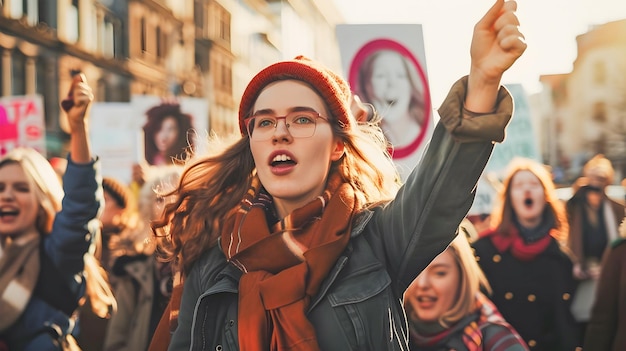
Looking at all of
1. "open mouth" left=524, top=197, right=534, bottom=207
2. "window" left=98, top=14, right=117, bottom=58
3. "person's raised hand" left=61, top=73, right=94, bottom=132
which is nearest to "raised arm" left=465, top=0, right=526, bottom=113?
"person's raised hand" left=61, top=73, right=94, bottom=132

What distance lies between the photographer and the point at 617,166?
29531 millimetres

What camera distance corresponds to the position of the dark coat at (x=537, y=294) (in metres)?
5.04

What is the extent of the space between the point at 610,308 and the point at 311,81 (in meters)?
2.39

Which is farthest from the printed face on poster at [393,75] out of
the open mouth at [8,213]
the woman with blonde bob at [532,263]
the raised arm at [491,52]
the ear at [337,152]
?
the raised arm at [491,52]

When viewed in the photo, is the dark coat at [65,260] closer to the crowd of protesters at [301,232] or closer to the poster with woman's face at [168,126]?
the crowd of protesters at [301,232]

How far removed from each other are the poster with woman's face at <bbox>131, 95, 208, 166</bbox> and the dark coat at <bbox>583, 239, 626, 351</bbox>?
15.1 ft

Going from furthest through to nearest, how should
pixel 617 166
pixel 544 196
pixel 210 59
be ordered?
pixel 210 59 < pixel 617 166 < pixel 544 196

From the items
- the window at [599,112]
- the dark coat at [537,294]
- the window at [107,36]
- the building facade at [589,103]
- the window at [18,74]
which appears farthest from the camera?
the window at [599,112]

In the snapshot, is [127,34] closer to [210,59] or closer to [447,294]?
[210,59]

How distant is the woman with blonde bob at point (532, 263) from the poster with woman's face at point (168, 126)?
3.52 metres

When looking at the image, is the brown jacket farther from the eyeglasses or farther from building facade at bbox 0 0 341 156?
the eyeglasses

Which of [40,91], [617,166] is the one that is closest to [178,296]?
[40,91]

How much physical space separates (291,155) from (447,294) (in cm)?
178

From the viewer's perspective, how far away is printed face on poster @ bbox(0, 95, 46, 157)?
739 cm
